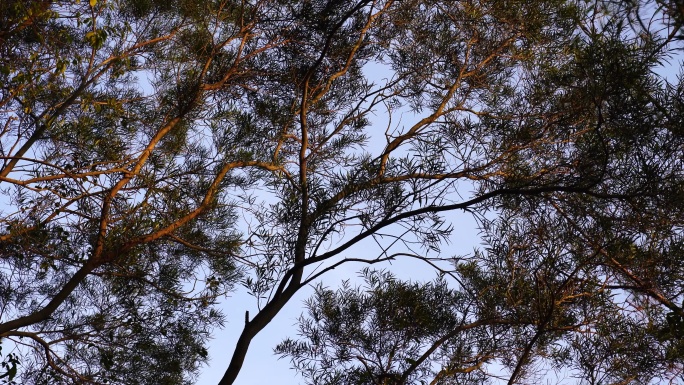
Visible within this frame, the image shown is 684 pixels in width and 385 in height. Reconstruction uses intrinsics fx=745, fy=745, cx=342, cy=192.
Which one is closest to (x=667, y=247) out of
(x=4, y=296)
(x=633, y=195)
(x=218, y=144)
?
(x=633, y=195)

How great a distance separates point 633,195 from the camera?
224 cm

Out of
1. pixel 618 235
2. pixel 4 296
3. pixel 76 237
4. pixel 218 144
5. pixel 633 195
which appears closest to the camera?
pixel 633 195

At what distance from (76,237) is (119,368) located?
629 mm

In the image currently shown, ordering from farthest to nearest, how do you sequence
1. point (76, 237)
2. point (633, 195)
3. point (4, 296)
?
point (4, 296) → point (76, 237) → point (633, 195)

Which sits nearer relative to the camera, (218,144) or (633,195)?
(633,195)

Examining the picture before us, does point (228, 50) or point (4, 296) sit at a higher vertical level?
point (228, 50)

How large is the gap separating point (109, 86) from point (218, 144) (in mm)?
779

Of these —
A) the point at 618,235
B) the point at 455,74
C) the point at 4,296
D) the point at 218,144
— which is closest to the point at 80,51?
the point at 218,144

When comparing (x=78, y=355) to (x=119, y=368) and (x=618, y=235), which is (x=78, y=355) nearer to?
(x=119, y=368)

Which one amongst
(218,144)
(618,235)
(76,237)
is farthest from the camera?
(218,144)

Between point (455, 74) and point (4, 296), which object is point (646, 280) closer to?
point (455, 74)

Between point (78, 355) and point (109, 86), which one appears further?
point (109, 86)

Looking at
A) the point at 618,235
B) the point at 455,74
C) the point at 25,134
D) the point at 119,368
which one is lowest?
the point at 119,368

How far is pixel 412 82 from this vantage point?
11.3 ft
